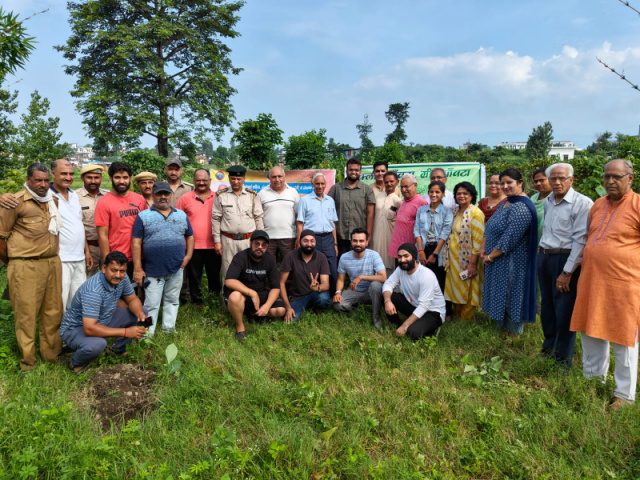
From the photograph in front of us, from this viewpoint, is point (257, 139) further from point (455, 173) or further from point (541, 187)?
point (541, 187)

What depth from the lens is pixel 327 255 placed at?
6.14 metres

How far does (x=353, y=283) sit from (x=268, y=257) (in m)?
1.24

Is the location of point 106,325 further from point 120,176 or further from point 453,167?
point 453,167

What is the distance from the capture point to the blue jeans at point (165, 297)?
4.92 metres

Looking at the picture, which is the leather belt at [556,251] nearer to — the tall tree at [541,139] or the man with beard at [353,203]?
the man with beard at [353,203]

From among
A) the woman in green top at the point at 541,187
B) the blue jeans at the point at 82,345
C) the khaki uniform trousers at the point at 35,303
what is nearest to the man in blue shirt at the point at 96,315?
the blue jeans at the point at 82,345

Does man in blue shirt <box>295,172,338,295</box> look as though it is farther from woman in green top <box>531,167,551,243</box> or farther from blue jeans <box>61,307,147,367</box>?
blue jeans <box>61,307,147,367</box>

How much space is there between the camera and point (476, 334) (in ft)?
16.0

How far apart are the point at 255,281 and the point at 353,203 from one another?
200 centimetres

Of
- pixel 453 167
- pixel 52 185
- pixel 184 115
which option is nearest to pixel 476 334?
pixel 453 167

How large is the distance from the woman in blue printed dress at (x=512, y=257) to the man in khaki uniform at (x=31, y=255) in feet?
15.7

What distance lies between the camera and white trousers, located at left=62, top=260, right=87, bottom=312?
442cm

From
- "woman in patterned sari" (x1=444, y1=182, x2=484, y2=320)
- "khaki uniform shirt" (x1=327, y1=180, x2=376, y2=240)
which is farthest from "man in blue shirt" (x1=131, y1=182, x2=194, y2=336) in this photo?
"woman in patterned sari" (x1=444, y1=182, x2=484, y2=320)

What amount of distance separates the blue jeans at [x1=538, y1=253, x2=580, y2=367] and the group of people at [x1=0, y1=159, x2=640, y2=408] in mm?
12
